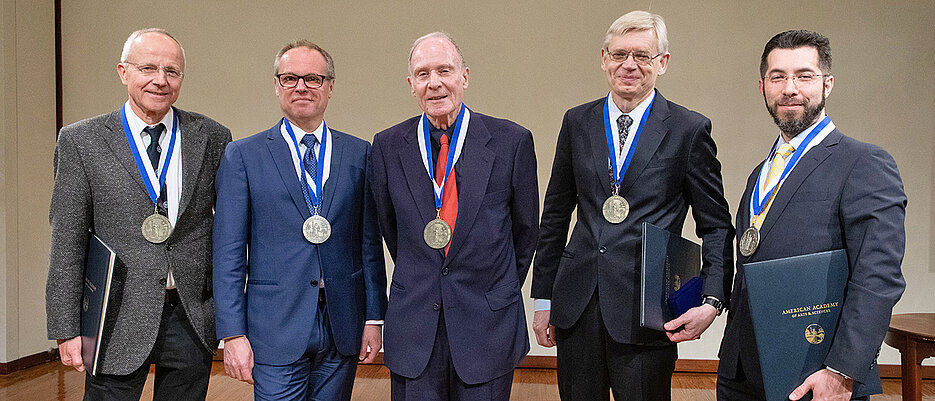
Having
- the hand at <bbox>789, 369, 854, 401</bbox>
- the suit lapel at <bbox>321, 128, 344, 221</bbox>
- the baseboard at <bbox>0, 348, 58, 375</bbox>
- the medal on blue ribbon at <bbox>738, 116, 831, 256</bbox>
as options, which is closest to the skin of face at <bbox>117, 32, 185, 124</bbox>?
the suit lapel at <bbox>321, 128, 344, 221</bbox>

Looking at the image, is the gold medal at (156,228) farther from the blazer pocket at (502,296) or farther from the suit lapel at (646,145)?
the suit lapel at (646,145)

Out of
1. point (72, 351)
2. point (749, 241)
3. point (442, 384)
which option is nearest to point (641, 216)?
point (749, 241)

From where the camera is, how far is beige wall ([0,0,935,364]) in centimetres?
467

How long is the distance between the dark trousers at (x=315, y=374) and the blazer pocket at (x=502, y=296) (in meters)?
0.55

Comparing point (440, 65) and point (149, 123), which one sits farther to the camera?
point (149, 123)

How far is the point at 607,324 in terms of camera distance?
2.07 metres

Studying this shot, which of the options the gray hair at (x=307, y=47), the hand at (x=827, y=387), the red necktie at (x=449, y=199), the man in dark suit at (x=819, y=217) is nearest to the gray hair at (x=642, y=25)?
the man in dark suit at (x=819, y=217)

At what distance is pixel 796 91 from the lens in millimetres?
1912

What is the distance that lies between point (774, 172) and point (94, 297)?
214 centimetres

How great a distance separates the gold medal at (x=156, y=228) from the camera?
217cm

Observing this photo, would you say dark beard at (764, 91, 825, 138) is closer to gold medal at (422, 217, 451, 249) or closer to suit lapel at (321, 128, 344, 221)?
gold medal at (422, 217, 451, 249)

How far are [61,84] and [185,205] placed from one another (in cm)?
382

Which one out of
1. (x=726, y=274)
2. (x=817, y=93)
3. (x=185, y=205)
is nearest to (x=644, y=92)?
(x=817, y=93)

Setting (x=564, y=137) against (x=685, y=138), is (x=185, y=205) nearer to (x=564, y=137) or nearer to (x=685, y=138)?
(x=564, y=137)
